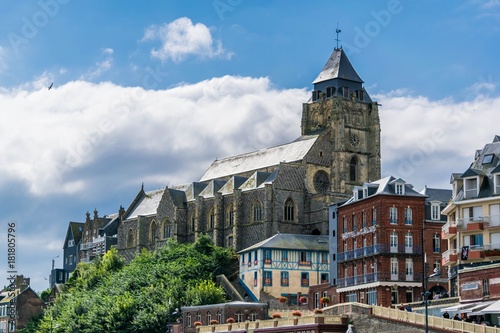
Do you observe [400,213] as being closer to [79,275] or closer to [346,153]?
[346,153]

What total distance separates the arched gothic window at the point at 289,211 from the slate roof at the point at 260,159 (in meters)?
7.28

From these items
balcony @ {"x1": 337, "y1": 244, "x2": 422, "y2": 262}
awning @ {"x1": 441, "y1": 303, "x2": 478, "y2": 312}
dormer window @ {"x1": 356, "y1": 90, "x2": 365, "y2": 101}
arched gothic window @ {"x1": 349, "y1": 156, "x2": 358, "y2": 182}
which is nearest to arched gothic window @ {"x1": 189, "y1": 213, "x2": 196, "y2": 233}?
arched gothic window @ {"x1": 349, "y1": 156, "x2": 358, "y2": 182}

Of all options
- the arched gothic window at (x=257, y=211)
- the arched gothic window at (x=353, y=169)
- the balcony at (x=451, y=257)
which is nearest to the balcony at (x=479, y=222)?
the balcony at (x=451, y=257)

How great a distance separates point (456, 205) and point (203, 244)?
5578 centimetres

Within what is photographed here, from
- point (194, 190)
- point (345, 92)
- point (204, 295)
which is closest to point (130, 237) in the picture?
point (194, 190)

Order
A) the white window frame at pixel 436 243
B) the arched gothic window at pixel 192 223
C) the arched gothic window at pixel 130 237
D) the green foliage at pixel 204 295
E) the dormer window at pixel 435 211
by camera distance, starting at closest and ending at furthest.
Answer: the white window frame at pixel 436 243
the dormer window at pixel 435 211
the green foliage at pixel 204 295
the arched gothic window at pixel 192 223
the arched gothic window at pixel 130 237

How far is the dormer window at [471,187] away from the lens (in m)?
85.6

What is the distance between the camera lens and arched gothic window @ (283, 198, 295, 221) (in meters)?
139

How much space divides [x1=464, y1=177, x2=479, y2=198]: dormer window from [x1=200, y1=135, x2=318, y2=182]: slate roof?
5929cm

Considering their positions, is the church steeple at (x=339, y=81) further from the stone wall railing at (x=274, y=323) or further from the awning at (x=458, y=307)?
the awning at (x=458, y=307)

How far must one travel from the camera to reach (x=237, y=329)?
9225 centimetres

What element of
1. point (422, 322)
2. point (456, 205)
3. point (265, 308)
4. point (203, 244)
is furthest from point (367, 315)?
point (203, 244)

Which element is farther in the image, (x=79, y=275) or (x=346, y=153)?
(x=79, y=275)

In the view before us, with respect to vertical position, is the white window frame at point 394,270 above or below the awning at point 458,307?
above
